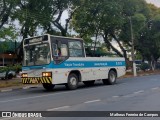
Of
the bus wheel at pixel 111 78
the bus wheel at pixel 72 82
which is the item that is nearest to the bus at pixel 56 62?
the bus wheel at pixel 72 82

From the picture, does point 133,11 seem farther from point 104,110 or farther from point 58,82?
point 104,110

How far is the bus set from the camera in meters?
19.2

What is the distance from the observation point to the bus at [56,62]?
62.9ft

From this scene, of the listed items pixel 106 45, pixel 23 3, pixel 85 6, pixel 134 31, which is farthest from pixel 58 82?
pixel 106 45

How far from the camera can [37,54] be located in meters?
20.0

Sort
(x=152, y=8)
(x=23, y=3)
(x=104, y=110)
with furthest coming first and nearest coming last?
(x=152, y=8)
(x=23, y=3)
(x=104, y=110)

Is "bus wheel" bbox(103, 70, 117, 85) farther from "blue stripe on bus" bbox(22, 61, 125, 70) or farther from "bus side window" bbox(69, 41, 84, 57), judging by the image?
"bus side window" bbox(69, 41, 84, 57)

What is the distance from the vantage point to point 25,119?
9.78m

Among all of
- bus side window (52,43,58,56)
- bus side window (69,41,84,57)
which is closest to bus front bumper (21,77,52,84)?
bus side window (52,43,58,56)

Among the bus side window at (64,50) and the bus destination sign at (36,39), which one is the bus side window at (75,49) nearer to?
the bus side window at (64,50)

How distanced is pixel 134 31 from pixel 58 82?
2499 centimetres

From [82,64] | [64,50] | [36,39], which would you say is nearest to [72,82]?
[82,64]

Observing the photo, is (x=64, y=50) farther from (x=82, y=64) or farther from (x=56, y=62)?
(x=82, y=64)

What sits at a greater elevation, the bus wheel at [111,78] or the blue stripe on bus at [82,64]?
the blue stripe on bus at [82,64]
